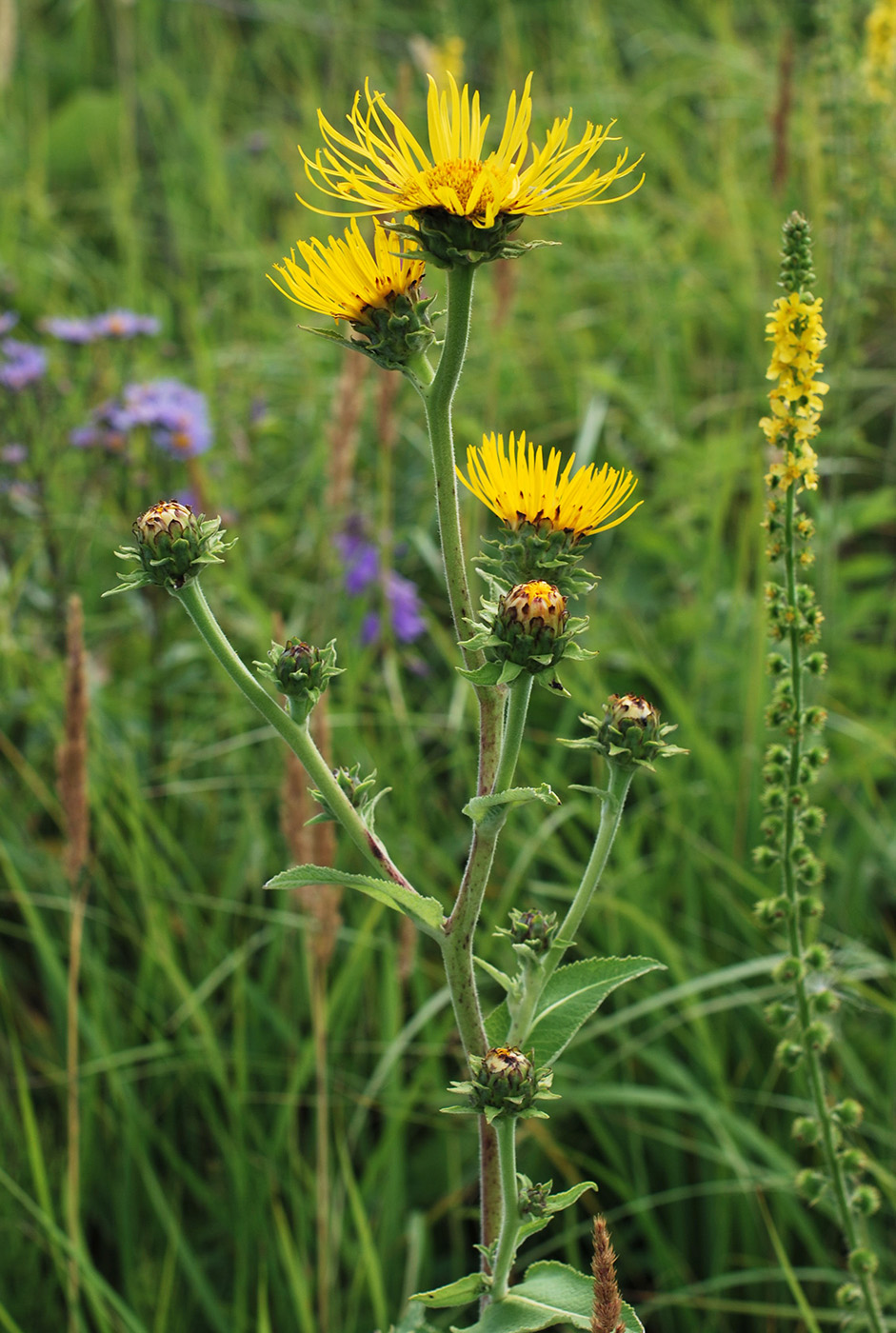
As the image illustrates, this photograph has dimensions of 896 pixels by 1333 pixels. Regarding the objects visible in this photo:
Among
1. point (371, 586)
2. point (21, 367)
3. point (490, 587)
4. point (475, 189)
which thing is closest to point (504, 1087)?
point (490, 587)

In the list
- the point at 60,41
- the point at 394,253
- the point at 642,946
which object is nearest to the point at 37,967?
the point at 642,946

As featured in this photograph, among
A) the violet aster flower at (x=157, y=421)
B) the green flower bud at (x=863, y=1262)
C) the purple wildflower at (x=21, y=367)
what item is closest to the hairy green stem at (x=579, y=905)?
the green flower bud at (x=863, y=1262)

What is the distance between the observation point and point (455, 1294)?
48.4 inches

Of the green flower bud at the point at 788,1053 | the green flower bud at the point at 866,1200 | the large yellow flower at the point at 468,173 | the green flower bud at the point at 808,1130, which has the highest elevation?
the large yellow flower at the point at 468,173

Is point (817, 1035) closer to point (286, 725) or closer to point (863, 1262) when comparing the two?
point (863, 1262)

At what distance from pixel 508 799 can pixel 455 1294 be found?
1.75ft

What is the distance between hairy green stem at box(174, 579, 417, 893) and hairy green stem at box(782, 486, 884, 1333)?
655 mm

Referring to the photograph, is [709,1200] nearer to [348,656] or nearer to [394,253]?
[348,656]

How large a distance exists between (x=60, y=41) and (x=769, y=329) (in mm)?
7219

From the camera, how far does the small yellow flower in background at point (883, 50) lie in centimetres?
345

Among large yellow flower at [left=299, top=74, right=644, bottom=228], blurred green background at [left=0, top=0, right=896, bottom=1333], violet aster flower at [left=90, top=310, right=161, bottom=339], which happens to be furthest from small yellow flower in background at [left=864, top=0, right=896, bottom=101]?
large yellow flower at [left=299, top=74, right=644, bottom=228]

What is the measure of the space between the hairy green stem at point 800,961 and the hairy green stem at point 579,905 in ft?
1.37

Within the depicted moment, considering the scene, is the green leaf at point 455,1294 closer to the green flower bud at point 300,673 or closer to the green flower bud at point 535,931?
the green flower bud at point 535,931

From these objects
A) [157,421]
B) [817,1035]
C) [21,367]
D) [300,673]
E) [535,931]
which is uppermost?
[21,367]
